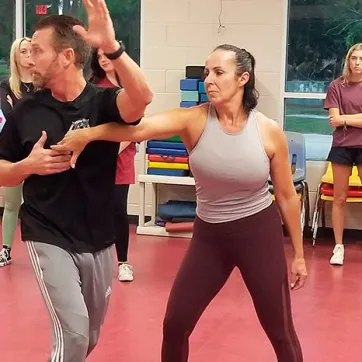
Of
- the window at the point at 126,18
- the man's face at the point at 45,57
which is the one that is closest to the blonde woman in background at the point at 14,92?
the window at the point at 126,18

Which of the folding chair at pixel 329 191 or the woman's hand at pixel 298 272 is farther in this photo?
the folding chair at pixel 329 191

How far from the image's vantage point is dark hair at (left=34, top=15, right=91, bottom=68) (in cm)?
249

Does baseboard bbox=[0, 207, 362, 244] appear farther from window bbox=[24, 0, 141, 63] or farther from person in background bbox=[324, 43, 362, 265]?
window bbox=[24, 0, 141, 63]

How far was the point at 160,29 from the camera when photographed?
656 centimetres

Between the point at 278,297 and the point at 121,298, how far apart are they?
1941mm

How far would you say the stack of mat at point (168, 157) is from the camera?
20.5ft

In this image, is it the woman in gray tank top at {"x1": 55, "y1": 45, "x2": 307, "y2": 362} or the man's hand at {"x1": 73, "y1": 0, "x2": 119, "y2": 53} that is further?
the woman in gray tank top at {"x1": 55, "y1": 45, "x2": 307, "y2": 362}

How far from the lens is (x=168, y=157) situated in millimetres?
6297

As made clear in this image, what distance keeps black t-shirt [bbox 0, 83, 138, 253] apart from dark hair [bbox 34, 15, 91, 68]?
141 mm

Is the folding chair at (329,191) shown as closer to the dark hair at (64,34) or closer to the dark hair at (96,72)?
the dark hair at (96,72)

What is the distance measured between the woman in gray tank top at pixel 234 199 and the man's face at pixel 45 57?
42 cm

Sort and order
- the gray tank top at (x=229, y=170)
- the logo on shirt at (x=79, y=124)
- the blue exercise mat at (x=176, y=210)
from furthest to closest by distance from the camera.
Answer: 1. the blue exercise mat at (x=176, y=210)
2. the gray tank top at (x=229, y=170)
3. the logo on shirt at (x=79, y=124)

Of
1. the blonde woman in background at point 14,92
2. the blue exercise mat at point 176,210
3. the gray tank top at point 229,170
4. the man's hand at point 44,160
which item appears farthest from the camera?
the blue exercise mat at point 176,210

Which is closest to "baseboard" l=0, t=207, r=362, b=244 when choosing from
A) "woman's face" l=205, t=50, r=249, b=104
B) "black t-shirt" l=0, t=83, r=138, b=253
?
"woman's face" l=205, t=50, r=249, b=104
